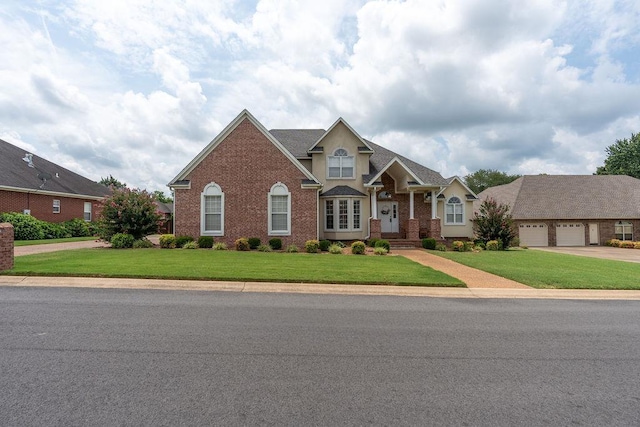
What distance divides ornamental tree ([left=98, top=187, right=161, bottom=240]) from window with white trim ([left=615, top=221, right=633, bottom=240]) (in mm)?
38512

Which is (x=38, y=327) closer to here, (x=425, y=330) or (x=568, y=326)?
(x=425, y=330)

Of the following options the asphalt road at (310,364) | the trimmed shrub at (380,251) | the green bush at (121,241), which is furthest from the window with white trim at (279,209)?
the asphalt road at (310,364)

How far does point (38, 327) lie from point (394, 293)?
24.4 ft

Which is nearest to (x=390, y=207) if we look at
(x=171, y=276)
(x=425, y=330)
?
(x=171, y=276)

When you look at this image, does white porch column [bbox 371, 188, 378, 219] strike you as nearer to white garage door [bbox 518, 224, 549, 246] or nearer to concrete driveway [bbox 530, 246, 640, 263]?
concrete driveway [bbox 530, 246, 640, 263]

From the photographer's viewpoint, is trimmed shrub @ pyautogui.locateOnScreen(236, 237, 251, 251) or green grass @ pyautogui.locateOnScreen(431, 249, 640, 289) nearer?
green grass @ pyautogui.locateOnScreen(431, 249, 640, 289)

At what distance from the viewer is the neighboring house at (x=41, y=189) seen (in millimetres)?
25234

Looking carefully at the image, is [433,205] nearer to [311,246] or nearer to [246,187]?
[311,246]

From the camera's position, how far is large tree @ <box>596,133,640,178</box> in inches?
1781

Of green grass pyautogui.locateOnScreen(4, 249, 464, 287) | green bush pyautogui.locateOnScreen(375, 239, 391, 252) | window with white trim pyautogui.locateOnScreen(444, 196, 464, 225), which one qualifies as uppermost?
window with white trim pyautogui.locateOnScreen(444, 196, 464, 225)

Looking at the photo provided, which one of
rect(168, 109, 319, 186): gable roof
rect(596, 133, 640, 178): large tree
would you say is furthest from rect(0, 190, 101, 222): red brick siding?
rect(596, 133, 640, 178): large tree

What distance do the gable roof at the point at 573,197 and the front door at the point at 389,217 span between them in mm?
10967

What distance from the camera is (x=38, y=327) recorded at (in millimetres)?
5711

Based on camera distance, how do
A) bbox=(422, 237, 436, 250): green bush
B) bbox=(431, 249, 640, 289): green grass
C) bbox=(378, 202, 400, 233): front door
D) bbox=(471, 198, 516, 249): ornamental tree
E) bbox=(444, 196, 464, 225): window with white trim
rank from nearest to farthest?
bbox=(431, 249, 640, 289): green grass
bbox=(422, 237, 436, 250): green bush
bbox=(471, 198, 516, 249): ornamental tree
bbox=(378, 202, 400, 233): front door
bbox=(444, 196, 464, 225): window with white trim
